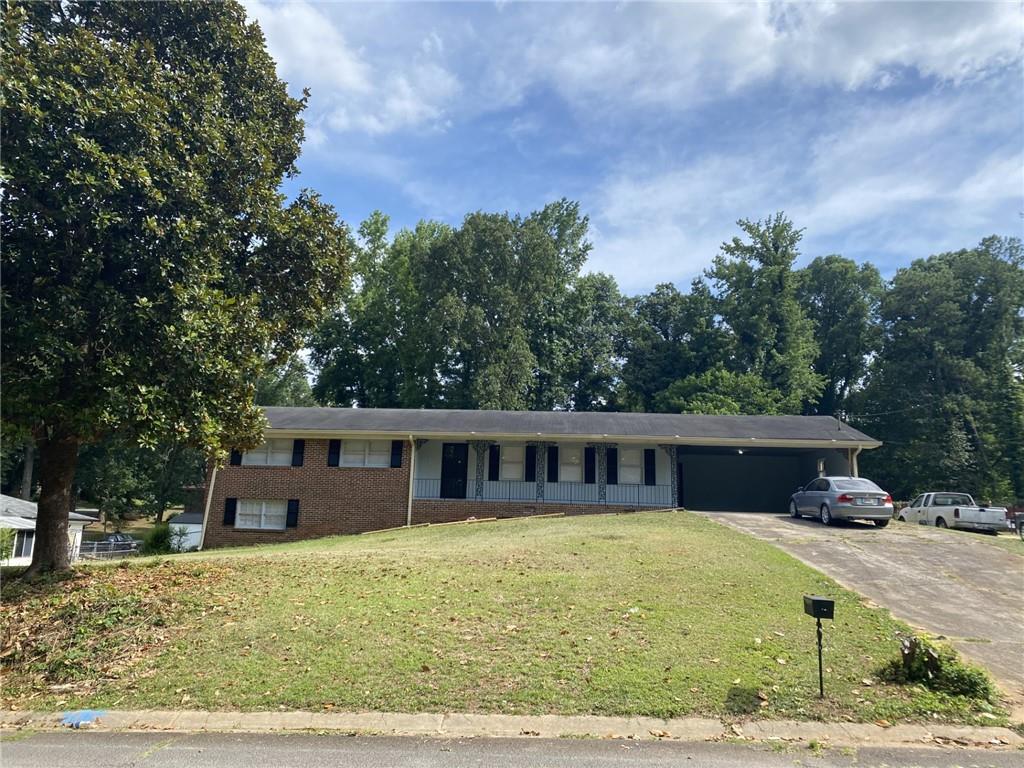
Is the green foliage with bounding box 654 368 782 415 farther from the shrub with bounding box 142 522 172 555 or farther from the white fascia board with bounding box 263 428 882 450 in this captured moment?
the shrub with bounding box 142 522 172 555

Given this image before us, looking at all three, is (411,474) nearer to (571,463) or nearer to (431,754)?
(571,463)

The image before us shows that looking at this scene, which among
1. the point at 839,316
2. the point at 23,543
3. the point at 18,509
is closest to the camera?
the point at 23,543

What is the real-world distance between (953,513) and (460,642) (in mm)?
22893

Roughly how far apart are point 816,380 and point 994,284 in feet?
41.6

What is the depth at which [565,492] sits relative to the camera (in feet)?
80.4

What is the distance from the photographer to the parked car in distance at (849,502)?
17.9 meters

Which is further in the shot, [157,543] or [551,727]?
[157,543]

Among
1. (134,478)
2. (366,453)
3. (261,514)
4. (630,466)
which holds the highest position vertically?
(366,453)

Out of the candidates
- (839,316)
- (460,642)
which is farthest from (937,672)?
(839,316)

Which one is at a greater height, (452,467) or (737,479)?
(452,467)

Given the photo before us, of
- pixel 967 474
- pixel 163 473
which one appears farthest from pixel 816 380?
pixel 163 473

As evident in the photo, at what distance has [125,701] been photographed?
21.2 ft

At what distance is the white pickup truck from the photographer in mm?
22473

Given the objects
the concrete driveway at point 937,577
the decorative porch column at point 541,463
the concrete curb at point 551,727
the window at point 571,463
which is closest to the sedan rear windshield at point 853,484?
the concrete driveway at point 937,577
